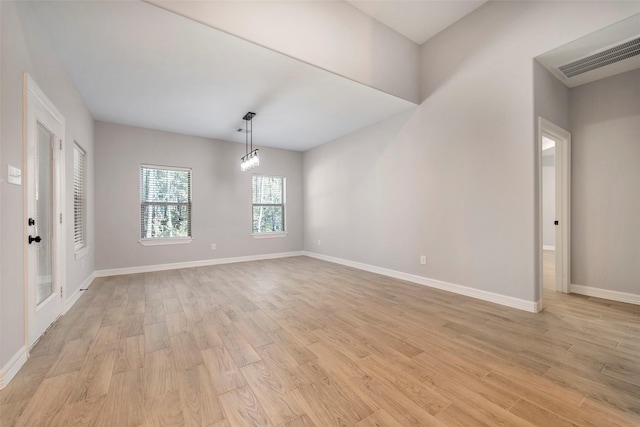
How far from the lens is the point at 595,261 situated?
3357 mm

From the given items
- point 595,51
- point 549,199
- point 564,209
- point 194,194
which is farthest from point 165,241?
point 549,199

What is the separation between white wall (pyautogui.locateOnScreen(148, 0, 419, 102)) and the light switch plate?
166cm

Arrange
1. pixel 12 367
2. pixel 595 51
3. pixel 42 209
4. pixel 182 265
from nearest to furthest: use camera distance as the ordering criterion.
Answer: pixel 12 367 < pixel 42 209 < pixel 595 51 < pixel 182 265

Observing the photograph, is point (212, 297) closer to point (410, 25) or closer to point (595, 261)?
point (410, 25)

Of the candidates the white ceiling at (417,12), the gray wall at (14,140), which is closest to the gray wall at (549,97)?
the white ceiling at (417,12)

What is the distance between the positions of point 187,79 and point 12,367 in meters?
3.15

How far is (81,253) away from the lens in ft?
11.9

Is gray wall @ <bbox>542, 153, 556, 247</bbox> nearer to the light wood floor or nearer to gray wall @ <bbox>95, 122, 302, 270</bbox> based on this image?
the light wood floor

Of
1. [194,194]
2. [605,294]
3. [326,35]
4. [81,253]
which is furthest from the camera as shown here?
[194,194]

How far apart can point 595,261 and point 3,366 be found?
19.2 ft

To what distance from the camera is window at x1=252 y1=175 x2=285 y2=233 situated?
253 inches

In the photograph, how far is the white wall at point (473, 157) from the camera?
2877 mm

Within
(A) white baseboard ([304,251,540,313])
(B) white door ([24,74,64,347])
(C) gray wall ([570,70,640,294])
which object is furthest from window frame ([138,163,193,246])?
(C) gray wall ([570,70,640,294])

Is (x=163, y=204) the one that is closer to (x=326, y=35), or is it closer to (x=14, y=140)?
(x=14, y=140)
